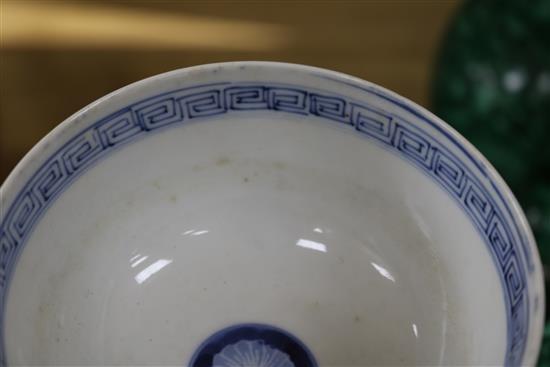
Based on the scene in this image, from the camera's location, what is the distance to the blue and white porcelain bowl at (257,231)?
1.78 ft

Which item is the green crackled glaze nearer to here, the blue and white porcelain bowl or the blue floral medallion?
the blue and white porcelain bowl

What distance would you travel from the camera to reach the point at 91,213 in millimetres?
597

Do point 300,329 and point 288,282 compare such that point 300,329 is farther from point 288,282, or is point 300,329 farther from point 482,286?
point 482,286

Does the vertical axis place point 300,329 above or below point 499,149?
below

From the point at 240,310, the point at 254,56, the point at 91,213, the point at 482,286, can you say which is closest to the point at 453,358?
the point at 482,286

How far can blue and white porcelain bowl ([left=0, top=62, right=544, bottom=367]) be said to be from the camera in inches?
21.4

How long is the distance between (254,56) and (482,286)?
65 centimetres

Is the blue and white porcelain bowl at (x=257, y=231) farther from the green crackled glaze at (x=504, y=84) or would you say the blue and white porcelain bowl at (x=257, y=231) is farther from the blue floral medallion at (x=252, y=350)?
the green crackled glaze at (x=504, y=84)

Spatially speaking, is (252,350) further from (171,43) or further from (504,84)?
(171,43)

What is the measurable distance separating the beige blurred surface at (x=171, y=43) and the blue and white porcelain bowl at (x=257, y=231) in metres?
0.50

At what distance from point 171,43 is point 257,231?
55cm

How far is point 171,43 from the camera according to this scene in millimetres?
1109

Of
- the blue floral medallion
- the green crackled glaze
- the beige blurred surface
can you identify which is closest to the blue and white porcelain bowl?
the blue floral medallion

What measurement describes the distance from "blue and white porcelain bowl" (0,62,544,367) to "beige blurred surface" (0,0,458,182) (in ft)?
1.64
